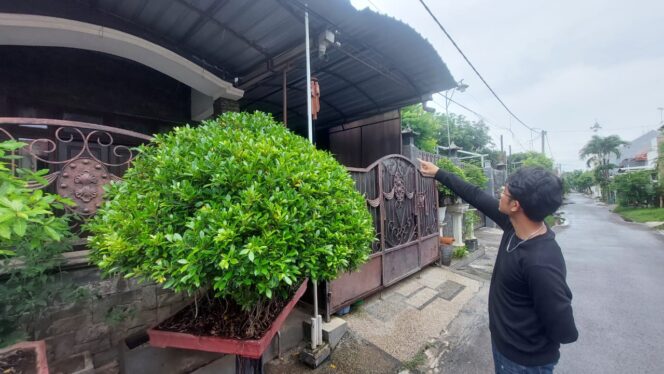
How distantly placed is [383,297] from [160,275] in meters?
3.61

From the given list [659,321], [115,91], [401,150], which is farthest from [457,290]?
[115,91]

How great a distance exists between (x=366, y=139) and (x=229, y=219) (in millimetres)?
5872

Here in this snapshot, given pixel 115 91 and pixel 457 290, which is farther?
pixel 457 290

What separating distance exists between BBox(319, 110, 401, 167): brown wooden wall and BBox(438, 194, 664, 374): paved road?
3155 millimetres

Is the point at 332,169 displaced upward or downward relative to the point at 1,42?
downward

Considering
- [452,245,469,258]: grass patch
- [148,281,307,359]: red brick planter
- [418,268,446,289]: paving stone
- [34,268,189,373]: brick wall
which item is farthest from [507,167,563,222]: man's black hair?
[452,245,469,258]: grass patch

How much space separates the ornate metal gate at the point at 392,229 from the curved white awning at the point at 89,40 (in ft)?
8.58

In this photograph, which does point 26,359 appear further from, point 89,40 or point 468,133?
point 468,133

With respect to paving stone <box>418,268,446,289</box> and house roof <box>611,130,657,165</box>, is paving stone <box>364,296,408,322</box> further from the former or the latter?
house roof <box>611,130,657,165</box>

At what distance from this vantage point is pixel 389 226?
14.6ft

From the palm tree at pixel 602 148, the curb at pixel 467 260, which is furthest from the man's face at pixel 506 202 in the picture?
the palm tree at pixel 602 148

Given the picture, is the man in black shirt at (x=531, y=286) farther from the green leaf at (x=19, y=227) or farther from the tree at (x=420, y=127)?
the tree at (x=420, y=127)

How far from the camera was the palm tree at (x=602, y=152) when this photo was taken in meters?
32.6

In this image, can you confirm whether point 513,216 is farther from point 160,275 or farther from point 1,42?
point 1,42
